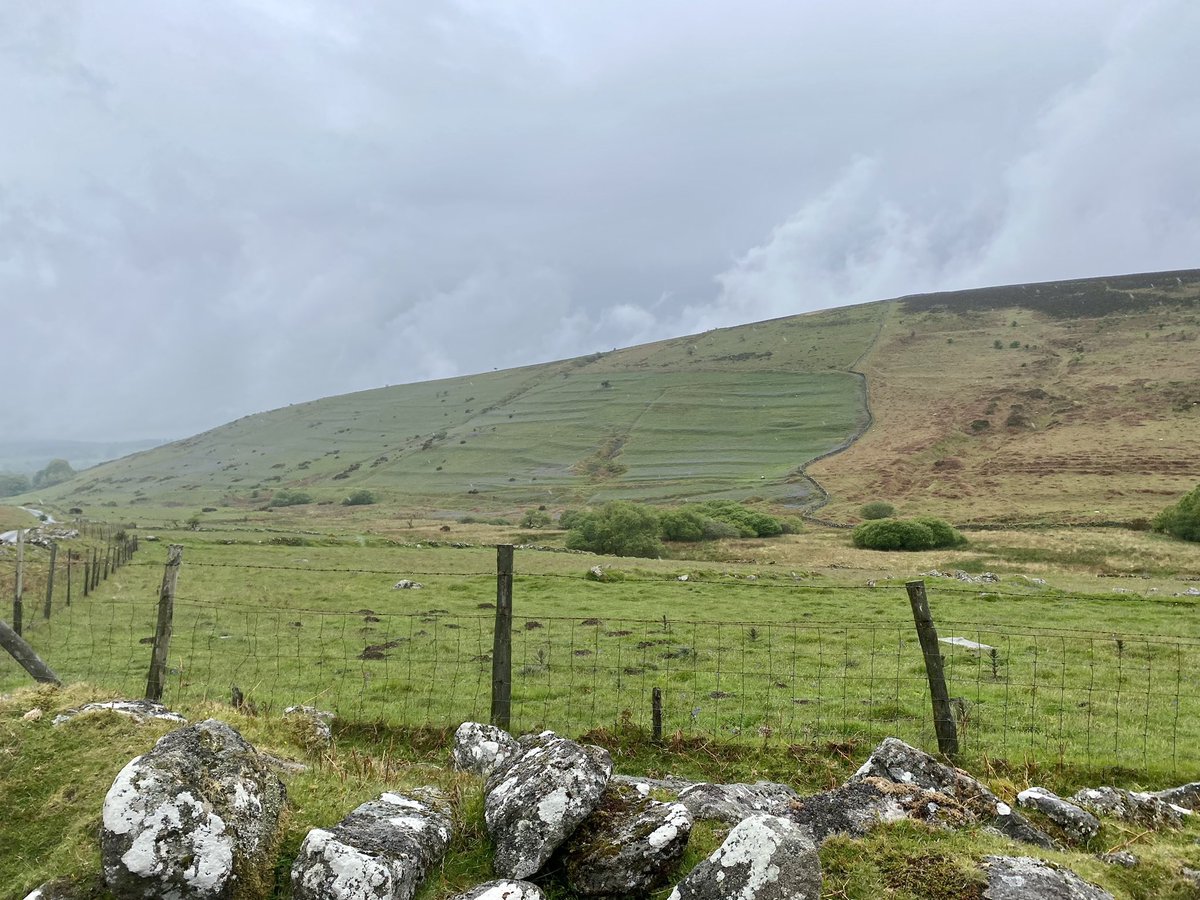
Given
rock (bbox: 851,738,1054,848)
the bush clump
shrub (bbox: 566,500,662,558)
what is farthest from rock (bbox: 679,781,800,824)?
the bush clump

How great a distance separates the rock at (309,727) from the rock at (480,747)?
2.08 metres

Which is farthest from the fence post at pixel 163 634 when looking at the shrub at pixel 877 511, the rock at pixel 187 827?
the shrub at pixel 877 511

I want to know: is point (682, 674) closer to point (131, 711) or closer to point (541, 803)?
point (541, 803)

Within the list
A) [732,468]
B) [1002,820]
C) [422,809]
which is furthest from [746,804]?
[732,468]

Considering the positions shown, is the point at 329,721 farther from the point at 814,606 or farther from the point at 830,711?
the point at 814,606

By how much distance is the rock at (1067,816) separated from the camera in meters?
7.14

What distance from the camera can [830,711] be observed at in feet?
45.4

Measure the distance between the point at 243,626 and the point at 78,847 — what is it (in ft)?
64.1

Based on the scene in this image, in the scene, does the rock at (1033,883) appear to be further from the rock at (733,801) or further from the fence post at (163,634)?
the fence post at (163,634)

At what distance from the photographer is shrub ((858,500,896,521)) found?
257 feet

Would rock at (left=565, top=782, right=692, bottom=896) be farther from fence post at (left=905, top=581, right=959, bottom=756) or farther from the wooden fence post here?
the wooden fence post

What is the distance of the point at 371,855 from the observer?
5.65 m

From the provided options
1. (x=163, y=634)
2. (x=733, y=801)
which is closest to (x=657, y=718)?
(x=733, y=801)

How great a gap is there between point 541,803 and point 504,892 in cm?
83
